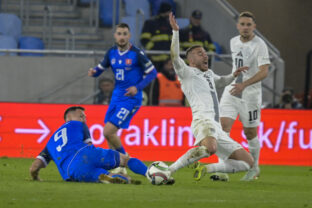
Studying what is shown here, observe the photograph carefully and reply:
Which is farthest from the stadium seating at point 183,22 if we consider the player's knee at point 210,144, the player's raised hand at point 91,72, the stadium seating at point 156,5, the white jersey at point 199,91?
the player's knee at point 210,144

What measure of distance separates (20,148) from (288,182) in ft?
19.7

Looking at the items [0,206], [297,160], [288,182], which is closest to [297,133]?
[297,160]

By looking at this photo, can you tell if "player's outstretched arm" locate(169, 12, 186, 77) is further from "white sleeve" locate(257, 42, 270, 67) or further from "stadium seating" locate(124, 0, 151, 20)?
"stadium seating" locate(124, 0, 151, 20)

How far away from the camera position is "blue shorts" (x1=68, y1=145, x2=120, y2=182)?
26.5ft

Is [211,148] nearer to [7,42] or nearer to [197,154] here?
[197,154]

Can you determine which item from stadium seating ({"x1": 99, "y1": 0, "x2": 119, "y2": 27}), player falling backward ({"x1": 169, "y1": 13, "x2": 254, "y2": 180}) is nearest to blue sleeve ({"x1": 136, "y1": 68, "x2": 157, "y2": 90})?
player falling backward ({"x1": 169, "y1": 13, "x2": 254, "y2": 180})

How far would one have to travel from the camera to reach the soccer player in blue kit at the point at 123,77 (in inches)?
415

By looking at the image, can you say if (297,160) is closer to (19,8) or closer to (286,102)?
(286,102)

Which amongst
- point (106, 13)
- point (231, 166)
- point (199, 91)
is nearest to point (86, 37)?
point (106, 13)

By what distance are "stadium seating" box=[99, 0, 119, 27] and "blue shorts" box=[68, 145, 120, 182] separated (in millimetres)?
10611

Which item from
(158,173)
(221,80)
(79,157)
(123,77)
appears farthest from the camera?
(123,77)

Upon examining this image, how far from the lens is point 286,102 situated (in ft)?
49.5

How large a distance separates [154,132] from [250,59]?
177 inches

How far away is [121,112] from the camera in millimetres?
10531
